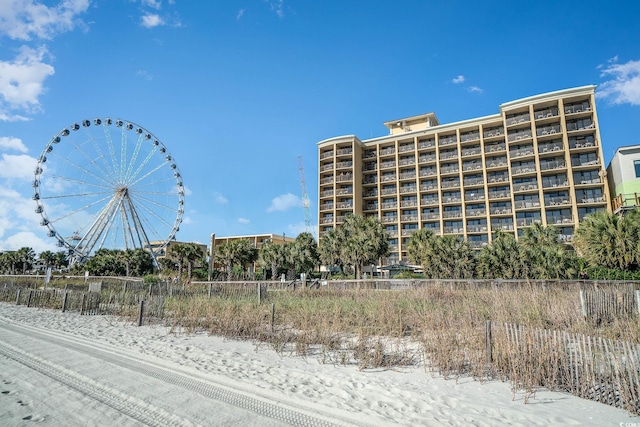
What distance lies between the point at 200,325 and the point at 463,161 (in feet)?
173

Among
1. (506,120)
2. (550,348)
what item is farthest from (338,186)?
(550,348)

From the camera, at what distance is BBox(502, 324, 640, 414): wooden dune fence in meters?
5.62

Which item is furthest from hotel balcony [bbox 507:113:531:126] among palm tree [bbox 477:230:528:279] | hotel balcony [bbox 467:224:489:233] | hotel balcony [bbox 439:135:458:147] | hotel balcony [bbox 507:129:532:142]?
palm tree [bbox 477:230:528:279]

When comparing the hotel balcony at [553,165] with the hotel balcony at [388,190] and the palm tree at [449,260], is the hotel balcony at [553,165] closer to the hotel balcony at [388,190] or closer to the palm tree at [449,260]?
the hotel balcony at [388,190]

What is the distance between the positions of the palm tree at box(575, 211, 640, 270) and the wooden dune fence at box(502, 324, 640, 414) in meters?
20.6

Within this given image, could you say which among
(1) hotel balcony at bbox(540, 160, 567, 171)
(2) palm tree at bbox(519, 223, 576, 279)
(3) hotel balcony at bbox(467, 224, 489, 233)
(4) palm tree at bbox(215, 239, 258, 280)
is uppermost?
(1) hotel balcony at bbox(540, 160, 567, 171)

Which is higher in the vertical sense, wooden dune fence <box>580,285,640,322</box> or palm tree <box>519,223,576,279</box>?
palm tree <box>519,223,576,279</box>

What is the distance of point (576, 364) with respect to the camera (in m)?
6.25

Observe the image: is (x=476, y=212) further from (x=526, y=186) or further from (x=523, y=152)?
(x=523, y=152)

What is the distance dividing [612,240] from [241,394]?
84.5ft

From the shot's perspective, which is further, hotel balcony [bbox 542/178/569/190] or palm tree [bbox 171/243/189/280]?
palm tree [bbox 171/243/189/280]

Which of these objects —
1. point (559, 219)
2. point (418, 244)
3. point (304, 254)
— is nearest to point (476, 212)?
point (559, 219)

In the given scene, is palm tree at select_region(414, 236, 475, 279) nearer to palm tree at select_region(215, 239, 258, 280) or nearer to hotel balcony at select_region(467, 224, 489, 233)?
hotel balcony at select_region(467, 224, 489, 233)

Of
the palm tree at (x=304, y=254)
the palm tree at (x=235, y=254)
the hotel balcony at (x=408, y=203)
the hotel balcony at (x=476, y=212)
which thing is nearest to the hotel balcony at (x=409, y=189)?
the hotel balcony at (x=408, y=203)
